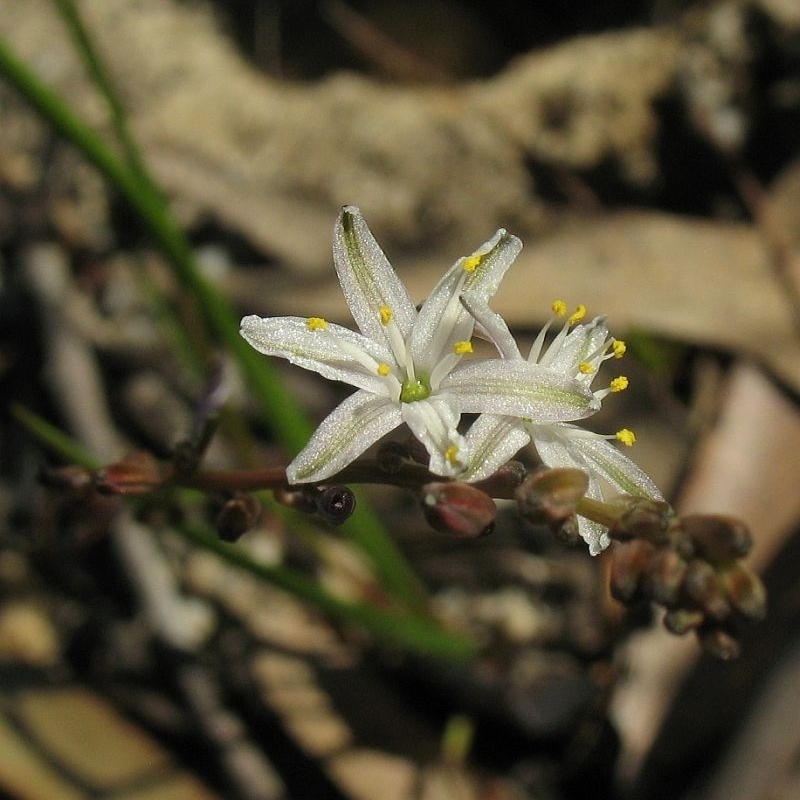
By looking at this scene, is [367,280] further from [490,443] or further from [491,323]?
[490,443]

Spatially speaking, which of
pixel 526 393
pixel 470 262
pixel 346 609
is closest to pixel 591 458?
pixel 526 393

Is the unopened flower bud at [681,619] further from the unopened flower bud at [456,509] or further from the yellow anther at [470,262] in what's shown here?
the yellow anther at [470,262]

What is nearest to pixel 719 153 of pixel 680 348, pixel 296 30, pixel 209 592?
pixel 680 348

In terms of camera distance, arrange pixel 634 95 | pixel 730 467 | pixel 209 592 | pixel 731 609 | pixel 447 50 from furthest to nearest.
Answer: pixel 447 50 → pixel 634 95 → pixel 209 592 → pixel 730 467 → pixel 731 609

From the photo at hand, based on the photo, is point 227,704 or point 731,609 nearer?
point 731,609

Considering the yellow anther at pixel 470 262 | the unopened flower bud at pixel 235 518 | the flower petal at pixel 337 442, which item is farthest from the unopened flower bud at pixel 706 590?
the unopened flower bud at pixel 235 518

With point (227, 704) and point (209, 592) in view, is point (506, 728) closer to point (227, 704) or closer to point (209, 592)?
point (227, 704)
